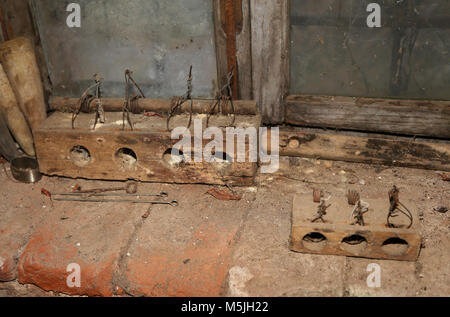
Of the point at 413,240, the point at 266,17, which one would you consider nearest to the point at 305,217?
the point at 413,240

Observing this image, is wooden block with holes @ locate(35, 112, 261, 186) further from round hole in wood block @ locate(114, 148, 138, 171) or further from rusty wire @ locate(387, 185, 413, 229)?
rusty wire @ locate(387, 185, 413, 229)

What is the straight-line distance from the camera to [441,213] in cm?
314

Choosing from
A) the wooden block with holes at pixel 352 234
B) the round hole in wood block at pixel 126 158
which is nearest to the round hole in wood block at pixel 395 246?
the wooden block with holes at pixel 352 234

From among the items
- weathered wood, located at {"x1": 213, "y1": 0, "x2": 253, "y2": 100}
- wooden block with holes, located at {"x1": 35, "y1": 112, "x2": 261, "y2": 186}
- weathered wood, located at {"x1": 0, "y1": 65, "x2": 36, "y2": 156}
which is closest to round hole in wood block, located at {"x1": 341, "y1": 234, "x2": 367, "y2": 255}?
wooden block with holes, located at {"x1": 35, "y1": 112, "x2": 261, "y2": 186}

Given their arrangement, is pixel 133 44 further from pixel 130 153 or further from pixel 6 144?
pixel 6 144

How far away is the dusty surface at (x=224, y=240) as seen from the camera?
8.77ft

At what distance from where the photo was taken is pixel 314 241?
2.84m

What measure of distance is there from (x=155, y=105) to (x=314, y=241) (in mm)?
1723

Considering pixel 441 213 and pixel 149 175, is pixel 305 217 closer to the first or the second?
pixel 441 213

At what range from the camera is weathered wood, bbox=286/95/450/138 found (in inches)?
137

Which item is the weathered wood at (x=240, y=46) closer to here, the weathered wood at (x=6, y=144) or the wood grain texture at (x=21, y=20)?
the wood grain texture at (x=21, y=20)

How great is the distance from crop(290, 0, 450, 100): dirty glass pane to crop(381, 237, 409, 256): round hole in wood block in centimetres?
133

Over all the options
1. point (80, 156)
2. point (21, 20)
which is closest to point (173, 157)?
point (80, 156)

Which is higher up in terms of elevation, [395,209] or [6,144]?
[6,144]
